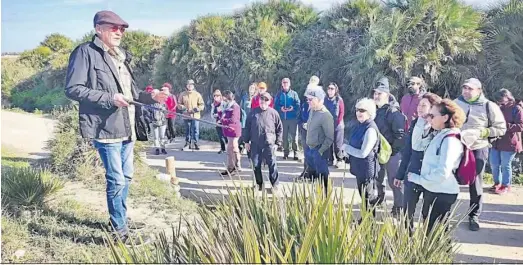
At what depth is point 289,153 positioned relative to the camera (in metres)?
9.29

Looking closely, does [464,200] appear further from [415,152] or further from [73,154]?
[73,154]

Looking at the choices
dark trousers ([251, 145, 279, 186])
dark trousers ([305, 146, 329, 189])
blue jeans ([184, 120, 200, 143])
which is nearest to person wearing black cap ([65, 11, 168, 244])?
dark trousers ([305, 146, 329, 189])

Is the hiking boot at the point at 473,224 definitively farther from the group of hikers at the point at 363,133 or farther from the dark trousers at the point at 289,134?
the dark trousers at the point at 289,134

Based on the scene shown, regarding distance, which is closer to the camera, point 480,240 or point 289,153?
point 480,240

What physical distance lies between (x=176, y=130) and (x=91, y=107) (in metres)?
9.25

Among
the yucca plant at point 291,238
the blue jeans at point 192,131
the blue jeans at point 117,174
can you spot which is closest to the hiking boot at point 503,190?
the yucca plant at point 291,238

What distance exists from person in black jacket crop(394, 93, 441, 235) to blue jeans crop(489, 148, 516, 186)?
7.83ft

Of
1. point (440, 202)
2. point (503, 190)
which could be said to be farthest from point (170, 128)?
point (440, 202)

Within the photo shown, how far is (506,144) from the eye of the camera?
6.12m

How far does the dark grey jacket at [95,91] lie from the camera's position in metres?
3.35

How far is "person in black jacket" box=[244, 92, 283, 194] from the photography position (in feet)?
20.4

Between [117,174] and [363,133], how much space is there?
7.61 feet

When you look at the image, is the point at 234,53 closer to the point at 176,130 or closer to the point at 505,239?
the point at 176,130

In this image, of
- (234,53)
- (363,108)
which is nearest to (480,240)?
(363,108)
